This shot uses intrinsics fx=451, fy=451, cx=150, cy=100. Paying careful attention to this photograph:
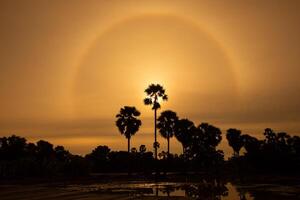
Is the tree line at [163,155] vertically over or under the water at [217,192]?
over

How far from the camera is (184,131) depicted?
12294cm

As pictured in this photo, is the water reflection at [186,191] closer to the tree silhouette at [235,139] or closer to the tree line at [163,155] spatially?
the tree line at [163,155]

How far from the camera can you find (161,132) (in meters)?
113

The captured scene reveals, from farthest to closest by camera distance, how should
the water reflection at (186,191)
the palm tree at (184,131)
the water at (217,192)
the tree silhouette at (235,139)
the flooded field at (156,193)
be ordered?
the tree silhouette at (235,139) < the palm tree at (184,131) < the water reflection at (186,191) < the water at (217,192) < the flooded field at (156,193)

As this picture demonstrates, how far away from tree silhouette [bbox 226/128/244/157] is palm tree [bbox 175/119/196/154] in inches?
1573

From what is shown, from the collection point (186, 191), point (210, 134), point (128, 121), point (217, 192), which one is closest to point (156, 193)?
point (186, 191)

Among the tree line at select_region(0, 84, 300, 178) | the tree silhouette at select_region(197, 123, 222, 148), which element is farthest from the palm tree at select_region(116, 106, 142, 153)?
the tree silhouette at select_region(197, 123, 222, 148)

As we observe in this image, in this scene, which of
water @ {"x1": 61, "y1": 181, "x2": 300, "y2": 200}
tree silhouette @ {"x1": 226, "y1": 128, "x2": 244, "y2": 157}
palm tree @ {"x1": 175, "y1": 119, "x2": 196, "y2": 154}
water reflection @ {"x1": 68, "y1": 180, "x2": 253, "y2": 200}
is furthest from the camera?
tree silhouette @ {"x1": 226, "y1": 128, "x2": 244, "y2": 157}

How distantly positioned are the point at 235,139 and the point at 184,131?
45341 mm

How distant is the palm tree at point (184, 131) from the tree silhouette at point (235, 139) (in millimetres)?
39961

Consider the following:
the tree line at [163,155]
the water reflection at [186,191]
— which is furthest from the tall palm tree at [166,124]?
the water reflection at [186,191]

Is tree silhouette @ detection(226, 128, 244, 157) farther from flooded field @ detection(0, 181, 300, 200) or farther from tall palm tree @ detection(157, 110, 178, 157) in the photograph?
flooded field @ detection(0, 181, 300, 200)

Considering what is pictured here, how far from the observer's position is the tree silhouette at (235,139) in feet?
530

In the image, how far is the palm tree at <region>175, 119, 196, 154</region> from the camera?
397ft
